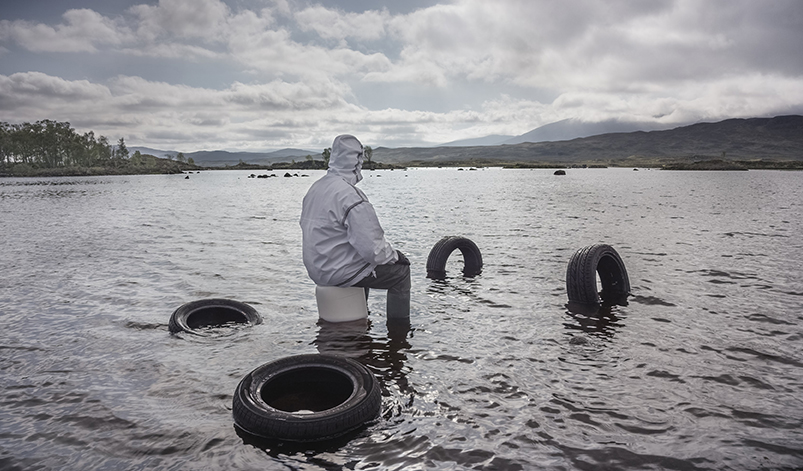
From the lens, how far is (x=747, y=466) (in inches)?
176

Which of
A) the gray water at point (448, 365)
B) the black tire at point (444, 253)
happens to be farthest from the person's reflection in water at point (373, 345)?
the black tire at point (444, 253)

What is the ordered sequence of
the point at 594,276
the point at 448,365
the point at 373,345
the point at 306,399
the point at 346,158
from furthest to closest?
1. the point at 594,276
2. the point at 373,345
3. the point at 346,158
4. the point at 448,365
5. the point at 306,399

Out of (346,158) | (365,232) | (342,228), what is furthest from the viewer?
(346,158)

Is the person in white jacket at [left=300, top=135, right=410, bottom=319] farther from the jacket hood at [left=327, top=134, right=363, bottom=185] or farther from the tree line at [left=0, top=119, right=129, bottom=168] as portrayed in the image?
the tree line at [left=0, top=119, right=129, bottom=168]

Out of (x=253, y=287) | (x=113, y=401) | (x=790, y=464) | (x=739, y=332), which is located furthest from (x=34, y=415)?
(x=739, y=332)

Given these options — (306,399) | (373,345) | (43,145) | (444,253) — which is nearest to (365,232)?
(373,345)

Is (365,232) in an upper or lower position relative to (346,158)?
lower

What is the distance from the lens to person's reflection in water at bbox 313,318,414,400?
6.61 meters

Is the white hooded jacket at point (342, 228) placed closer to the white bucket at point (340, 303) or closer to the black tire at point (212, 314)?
the white bucket at point (340, 303)

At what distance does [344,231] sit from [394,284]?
1.52 metres

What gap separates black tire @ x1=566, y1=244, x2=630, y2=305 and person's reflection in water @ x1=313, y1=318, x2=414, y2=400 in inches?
153

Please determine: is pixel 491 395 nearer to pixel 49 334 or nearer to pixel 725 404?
pixel 725 404

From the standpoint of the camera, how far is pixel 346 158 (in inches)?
297

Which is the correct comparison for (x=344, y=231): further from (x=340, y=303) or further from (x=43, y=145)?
(x=43, y=145)
